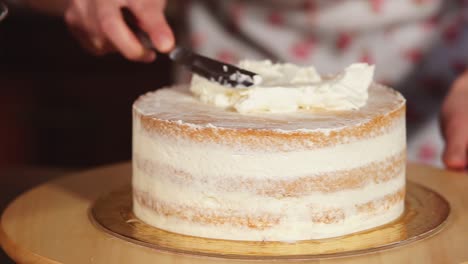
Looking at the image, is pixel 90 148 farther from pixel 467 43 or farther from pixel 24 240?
pixel 24 240

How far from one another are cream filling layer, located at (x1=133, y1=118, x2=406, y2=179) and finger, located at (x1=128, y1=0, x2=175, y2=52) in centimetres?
26

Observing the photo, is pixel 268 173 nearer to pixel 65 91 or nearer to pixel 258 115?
pixel 258 115

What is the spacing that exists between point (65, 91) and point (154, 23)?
2.61 m

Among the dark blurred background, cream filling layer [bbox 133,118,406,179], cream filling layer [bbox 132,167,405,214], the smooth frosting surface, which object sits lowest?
the dark blurred background

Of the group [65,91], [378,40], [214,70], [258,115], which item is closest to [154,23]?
[214,70]

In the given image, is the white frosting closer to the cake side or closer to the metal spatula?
the cake side

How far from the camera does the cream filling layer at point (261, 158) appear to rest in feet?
4.32

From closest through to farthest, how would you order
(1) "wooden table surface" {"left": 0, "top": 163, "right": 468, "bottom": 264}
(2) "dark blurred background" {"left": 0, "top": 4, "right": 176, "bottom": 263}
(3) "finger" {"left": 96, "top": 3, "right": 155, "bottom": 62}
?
(1) "wooden table surface" {"left": 0, "top": 163, "right": 468, "bottom": 264}, (3) "finger" {"left": 96, "top": 3, "right": 155, "bottom": 62}, (2) "dark blurred background" {"left": 0, "top": 4, "right": 176, "bottom": 263}

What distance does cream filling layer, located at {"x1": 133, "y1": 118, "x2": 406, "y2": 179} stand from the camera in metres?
1.32

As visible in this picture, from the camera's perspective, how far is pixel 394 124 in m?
1.44

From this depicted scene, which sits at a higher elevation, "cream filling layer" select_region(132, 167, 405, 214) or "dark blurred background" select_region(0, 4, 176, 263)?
"cream filling layer" select_region(132, 167, 405, 214)

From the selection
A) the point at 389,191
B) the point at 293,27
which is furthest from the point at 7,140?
the point at 389,191

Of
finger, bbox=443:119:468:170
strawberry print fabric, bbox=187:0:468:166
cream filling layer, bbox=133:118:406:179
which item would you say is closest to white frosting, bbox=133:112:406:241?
cream filling layer, bbox=133:118:406:179

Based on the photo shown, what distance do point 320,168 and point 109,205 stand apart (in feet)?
1.40
